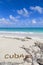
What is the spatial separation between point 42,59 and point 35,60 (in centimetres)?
19

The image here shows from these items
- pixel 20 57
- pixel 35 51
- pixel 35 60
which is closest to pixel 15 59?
pixel 20 57

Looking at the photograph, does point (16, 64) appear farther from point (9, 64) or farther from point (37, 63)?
point (37, 63)

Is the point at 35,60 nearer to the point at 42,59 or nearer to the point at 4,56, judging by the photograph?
the point at 42,59

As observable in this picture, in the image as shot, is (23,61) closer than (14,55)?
Yes

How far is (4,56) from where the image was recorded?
Answer: 153 inches

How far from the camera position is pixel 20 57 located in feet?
12.6

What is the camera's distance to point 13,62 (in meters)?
3.47

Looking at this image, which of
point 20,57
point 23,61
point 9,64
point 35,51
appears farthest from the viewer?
point 35,51

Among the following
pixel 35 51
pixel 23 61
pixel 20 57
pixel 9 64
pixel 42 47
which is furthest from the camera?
pixel 42 47

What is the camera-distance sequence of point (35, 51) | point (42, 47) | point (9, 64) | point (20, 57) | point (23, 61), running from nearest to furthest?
point (9, 64) → point (23, 61) → point (20, 57) → point (35, 51) → point (42, 47)

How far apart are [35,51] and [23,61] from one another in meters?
1.20

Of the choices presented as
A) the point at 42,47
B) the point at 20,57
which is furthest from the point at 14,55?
the point at 42,47

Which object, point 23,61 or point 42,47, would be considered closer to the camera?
point 23,61

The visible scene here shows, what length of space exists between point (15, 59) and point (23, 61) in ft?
0.71
